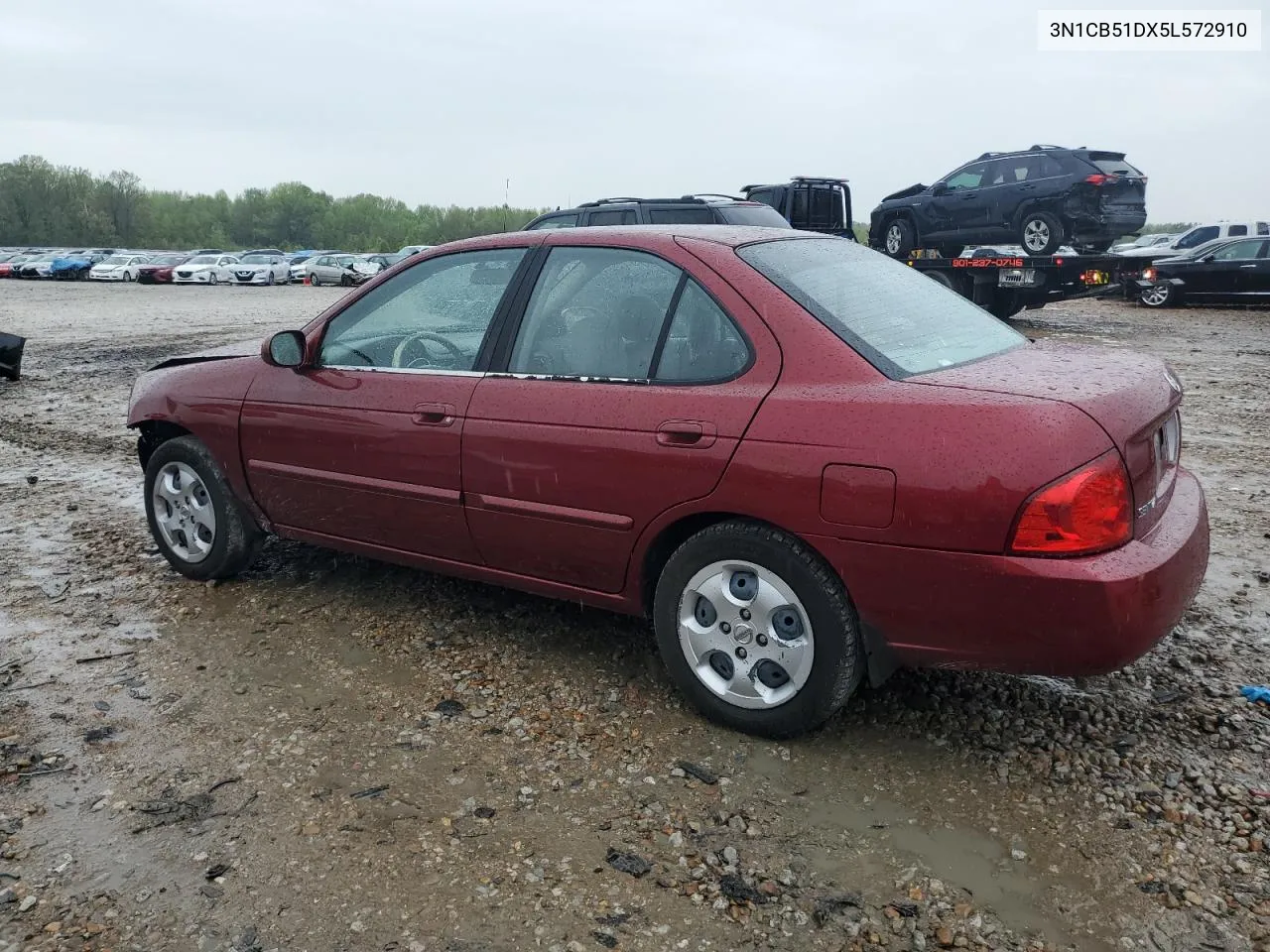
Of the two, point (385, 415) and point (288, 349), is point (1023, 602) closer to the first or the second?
point (385, 415)

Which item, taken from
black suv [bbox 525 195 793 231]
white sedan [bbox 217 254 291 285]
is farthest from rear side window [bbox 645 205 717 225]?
white sedan [bbox 217 254 291 285]

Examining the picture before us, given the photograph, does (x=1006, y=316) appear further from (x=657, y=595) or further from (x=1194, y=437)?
(x=657, y=595)

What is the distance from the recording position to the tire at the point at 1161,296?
20.1 meters

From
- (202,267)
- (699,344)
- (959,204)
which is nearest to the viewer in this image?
(699,344)

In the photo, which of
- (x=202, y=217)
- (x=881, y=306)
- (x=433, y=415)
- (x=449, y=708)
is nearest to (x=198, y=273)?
(x=433, y=415)

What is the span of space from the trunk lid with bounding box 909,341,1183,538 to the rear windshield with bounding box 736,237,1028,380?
12 cm

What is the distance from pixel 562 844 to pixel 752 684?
82 centimetres

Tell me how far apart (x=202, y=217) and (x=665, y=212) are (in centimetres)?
10675

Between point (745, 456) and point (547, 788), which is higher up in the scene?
point (745, 456)

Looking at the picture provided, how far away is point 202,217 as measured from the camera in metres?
107

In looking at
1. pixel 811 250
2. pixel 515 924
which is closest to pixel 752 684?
pixel 515 924

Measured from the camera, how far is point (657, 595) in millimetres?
3432

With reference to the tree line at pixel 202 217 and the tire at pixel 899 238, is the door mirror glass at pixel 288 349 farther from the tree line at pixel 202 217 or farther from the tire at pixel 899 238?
the tree line at pixel 202 217

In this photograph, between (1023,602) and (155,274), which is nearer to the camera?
(1023,602)
